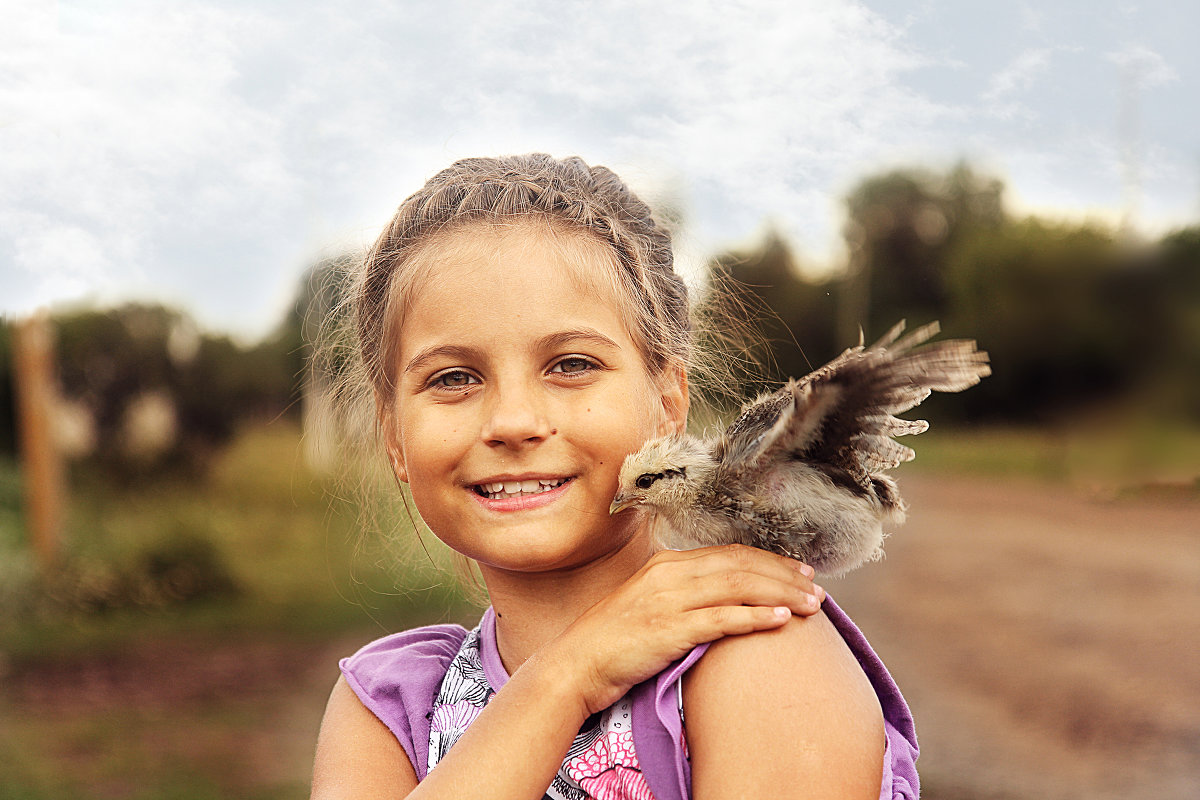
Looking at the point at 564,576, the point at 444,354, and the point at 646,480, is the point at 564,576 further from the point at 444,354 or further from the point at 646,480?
the point at 444,354

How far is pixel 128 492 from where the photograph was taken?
7863 mm

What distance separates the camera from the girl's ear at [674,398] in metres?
1.69

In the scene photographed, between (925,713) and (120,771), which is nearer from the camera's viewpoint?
(120,771)

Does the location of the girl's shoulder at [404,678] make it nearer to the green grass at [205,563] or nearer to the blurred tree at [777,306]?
the blurred tree at [777,306]

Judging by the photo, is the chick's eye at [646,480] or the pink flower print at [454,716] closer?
the chick's eye at [646,480]

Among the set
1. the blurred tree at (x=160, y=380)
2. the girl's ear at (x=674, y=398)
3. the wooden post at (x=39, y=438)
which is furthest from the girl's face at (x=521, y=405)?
the blurred tree at (x=160, y=380)

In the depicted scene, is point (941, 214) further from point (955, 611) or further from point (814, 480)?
point (814, 480)

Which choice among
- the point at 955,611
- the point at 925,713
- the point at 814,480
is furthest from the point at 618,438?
the point at 955,611

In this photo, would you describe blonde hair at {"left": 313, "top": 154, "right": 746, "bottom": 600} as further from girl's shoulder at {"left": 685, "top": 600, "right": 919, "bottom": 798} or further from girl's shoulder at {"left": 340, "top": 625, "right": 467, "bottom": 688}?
girl's shoulder at {"left": 685, "top": 600, "right": 919, "bottom": 798}

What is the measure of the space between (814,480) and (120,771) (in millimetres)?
5578

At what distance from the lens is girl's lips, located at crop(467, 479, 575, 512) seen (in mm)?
1417

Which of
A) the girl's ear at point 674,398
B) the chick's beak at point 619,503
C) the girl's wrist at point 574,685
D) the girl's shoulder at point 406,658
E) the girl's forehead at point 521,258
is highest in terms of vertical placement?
the girl's forehead at point 521,258

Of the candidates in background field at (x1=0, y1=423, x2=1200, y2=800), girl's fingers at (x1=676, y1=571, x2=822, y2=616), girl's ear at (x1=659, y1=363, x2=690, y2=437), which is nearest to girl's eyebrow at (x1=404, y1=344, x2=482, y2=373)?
girl's ear at (x1=659, y1=363, x2=690, y2=437)

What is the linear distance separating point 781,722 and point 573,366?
0.61m
